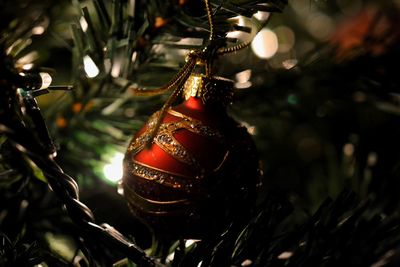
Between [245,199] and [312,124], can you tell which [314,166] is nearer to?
[312,124]

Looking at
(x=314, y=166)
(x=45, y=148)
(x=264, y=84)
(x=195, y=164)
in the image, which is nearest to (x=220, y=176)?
(x=195, y=164)

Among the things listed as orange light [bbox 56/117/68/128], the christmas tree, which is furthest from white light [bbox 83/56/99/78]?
orange light [bbox 56/117/68/128]

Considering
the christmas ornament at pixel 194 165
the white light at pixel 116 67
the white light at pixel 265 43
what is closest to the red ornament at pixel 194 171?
the christmas ornament at pixel 194 165

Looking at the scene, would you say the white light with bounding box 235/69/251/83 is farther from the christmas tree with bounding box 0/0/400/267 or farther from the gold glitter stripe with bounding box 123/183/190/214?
the gold glitter stripe with bounding box 123/183/190/214

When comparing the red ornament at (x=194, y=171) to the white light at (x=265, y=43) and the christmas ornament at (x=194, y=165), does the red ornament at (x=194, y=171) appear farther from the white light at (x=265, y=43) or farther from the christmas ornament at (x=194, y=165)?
the white light at (x=265, y=43)

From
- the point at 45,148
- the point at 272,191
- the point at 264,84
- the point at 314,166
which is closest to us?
the point at 45,148

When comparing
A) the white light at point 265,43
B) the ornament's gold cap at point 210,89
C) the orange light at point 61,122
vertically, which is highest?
the ornament's gold cap at point 210,89

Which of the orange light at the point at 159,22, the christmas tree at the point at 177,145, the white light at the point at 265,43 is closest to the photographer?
the christmas tree at the point at 177,145
